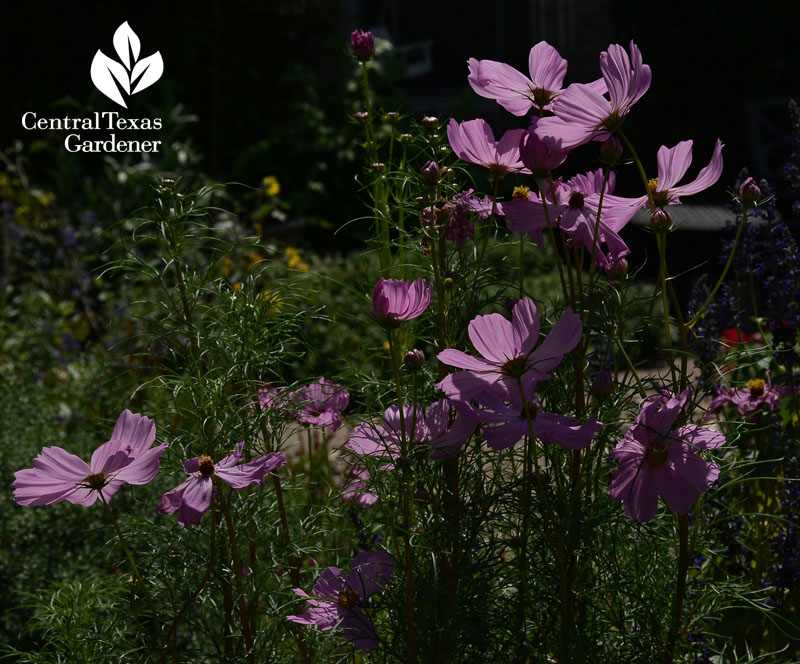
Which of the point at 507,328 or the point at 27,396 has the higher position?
the point at 507,328

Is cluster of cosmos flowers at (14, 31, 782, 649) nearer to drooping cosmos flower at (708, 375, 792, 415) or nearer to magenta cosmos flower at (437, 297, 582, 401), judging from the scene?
magenta cosmos flower at (437, 297, 582, 401)

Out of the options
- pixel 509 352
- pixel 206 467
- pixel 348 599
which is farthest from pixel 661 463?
pixel 206 467

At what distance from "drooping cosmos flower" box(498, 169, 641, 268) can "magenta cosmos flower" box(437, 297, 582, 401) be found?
0.40ft

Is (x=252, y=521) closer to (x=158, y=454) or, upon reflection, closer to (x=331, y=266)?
(x=158, y=454)

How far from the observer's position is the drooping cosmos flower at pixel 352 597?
1146 mm

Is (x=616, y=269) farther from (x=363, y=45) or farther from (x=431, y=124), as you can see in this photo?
(x=363, y=45)

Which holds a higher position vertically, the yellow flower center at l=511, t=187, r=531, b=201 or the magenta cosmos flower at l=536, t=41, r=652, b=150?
the magenta cosmos flower at l=536, t=41, r=652, b=150

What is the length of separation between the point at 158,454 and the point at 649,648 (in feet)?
2.23

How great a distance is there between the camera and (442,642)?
115cm

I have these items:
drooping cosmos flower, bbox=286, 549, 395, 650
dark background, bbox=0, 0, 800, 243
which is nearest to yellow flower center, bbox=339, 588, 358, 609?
drooping cosmos flower, bbox=286, 549, 395, 650

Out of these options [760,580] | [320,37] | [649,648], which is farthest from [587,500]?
[320,37]

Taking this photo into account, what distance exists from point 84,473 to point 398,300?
0.45 meters

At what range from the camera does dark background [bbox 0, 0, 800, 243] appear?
21.5 ft

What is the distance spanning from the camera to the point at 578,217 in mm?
1065
